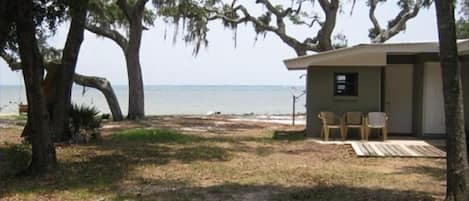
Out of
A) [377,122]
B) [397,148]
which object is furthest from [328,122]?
[397,148]

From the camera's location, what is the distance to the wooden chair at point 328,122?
13.6 meters

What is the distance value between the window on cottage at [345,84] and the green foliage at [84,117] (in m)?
5.94

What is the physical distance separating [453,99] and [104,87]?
17.6m

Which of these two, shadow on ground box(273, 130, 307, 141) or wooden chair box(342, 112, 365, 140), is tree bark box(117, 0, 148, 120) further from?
wooden chair box(342, 112, 365, 140)

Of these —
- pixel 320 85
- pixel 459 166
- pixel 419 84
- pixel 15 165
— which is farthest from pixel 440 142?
pixel 15 165

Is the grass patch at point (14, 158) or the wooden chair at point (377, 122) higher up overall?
the wooden chair at point (377, 122)

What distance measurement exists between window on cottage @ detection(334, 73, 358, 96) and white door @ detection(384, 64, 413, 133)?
1.04m

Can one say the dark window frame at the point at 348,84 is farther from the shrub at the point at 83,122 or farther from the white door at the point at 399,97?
the shrub at the point at 83,122

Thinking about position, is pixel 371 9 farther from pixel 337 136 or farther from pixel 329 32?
pixel 337 136

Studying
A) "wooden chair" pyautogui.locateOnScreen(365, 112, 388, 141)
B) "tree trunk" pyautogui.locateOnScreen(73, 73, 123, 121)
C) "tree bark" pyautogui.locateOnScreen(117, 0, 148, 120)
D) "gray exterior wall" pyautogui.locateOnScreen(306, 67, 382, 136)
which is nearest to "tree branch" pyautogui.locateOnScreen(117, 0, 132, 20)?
"tree bark" pyautogui.locateOnScreen(117, 0, 148, 120)

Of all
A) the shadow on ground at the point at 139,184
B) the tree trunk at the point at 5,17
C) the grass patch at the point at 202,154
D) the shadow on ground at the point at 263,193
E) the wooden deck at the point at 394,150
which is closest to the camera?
the shadow on ground at the point at 263,193

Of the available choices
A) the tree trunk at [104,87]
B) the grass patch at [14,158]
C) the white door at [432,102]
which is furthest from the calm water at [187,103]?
the white door at [432,102]

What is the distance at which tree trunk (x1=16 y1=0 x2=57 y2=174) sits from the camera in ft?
26.6

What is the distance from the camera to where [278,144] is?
13.0 m
